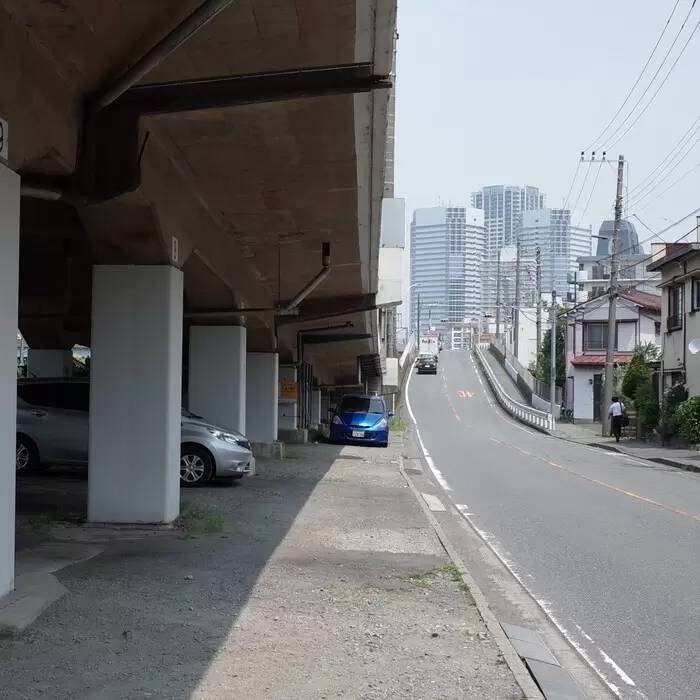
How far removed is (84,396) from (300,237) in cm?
447

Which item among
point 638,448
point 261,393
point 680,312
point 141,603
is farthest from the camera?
point 680,312

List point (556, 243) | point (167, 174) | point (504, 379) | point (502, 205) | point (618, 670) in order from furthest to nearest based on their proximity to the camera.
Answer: point (502, 205) < point (556, 243) < point (504, 379) < point (167, 174) < point (618, 670)

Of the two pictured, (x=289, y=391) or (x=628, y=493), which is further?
(x=289, y=391)

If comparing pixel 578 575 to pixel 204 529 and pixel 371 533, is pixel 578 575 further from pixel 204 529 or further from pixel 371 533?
pixel 204 529

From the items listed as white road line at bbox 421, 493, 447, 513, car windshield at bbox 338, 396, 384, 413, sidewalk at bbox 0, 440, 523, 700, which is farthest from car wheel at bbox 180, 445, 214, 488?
car windshield at bbox 338, 396, 384, 413

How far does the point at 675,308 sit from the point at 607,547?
27201 mm

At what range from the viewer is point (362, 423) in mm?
30359

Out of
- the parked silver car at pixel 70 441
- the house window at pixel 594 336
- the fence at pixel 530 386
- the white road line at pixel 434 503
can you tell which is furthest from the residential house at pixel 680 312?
the parked silver car at pixel 70 441

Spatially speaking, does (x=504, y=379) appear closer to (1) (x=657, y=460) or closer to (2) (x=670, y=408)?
(2) (x=670, y=408)

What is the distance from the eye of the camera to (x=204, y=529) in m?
10.7

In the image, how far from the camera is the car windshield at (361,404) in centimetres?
3114

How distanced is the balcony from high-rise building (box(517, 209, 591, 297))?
169ft

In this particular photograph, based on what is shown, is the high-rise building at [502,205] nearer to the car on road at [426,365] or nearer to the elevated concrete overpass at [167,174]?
the car on road at [426,365]

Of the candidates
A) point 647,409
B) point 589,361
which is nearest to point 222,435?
point 647,409
